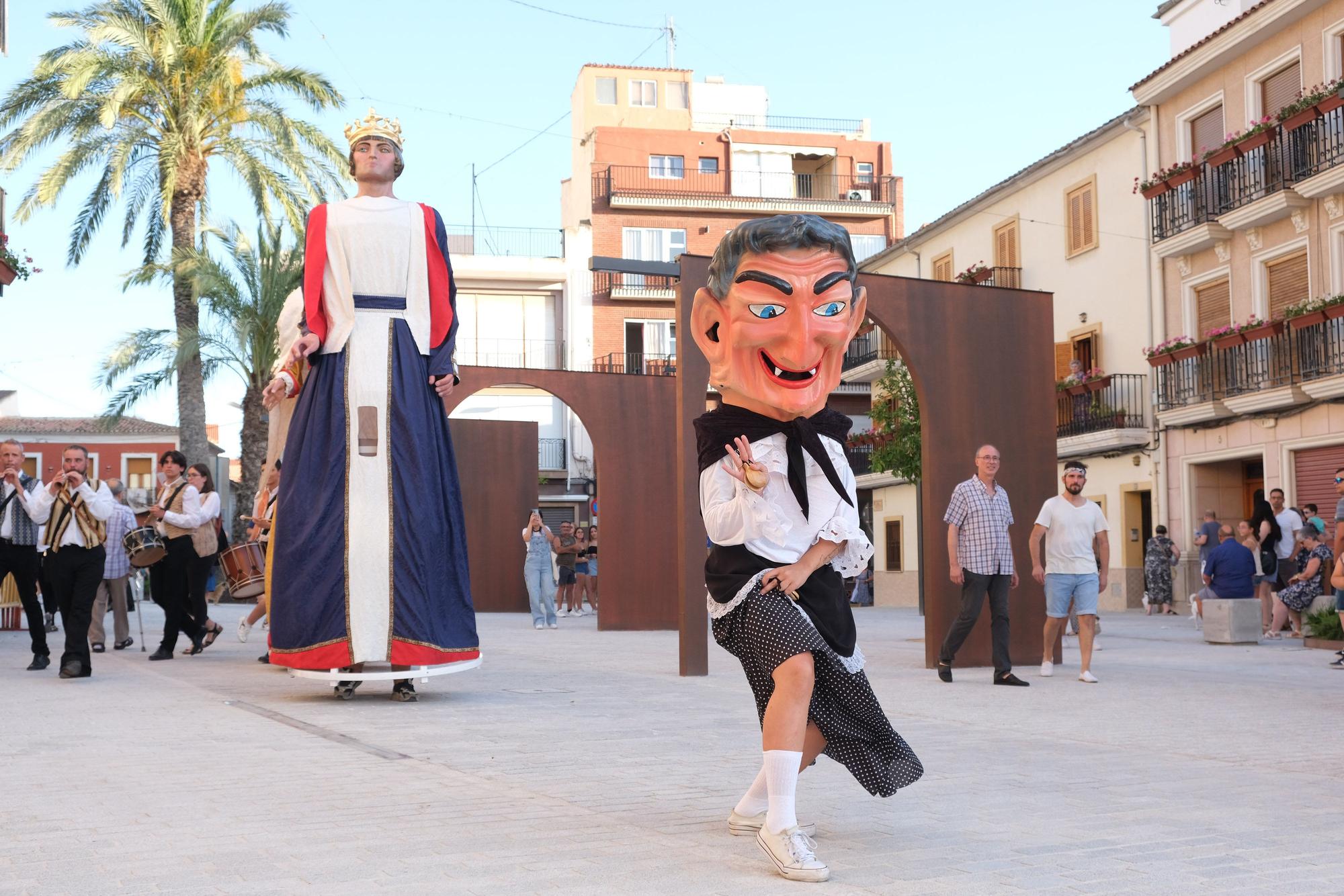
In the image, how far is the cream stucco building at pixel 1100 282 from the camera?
28.7 metres

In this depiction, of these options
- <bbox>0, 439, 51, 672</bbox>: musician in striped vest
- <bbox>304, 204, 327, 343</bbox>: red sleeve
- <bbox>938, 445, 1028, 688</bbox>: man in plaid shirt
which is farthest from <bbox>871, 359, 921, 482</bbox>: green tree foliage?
<bbox>304, 204, 327, 343</bbox>: red sleeve

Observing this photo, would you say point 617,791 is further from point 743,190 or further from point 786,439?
point 743,190

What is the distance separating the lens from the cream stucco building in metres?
28.7

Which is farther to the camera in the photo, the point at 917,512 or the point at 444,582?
the point at 917,512

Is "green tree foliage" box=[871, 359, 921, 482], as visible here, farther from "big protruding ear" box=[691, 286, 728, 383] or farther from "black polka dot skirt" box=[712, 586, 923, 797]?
"black polka dot skirt" box=[712, 586, 923, 797]

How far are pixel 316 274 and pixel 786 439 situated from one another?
531 centimetres

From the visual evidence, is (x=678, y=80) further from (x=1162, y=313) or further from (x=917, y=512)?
(x=1162, y=313)

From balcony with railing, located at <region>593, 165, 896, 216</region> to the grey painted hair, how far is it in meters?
44.2

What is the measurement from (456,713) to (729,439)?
430 cm

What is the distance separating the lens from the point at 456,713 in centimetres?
873

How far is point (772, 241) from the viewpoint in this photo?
509 centimetres

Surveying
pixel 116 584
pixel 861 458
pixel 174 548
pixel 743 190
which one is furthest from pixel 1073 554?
pixel 743 190

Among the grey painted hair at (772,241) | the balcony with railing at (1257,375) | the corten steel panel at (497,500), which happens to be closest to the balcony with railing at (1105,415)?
the balcony with railing at (1257,375)

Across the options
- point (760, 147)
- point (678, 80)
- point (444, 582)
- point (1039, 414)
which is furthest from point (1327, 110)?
point (678, 80)
